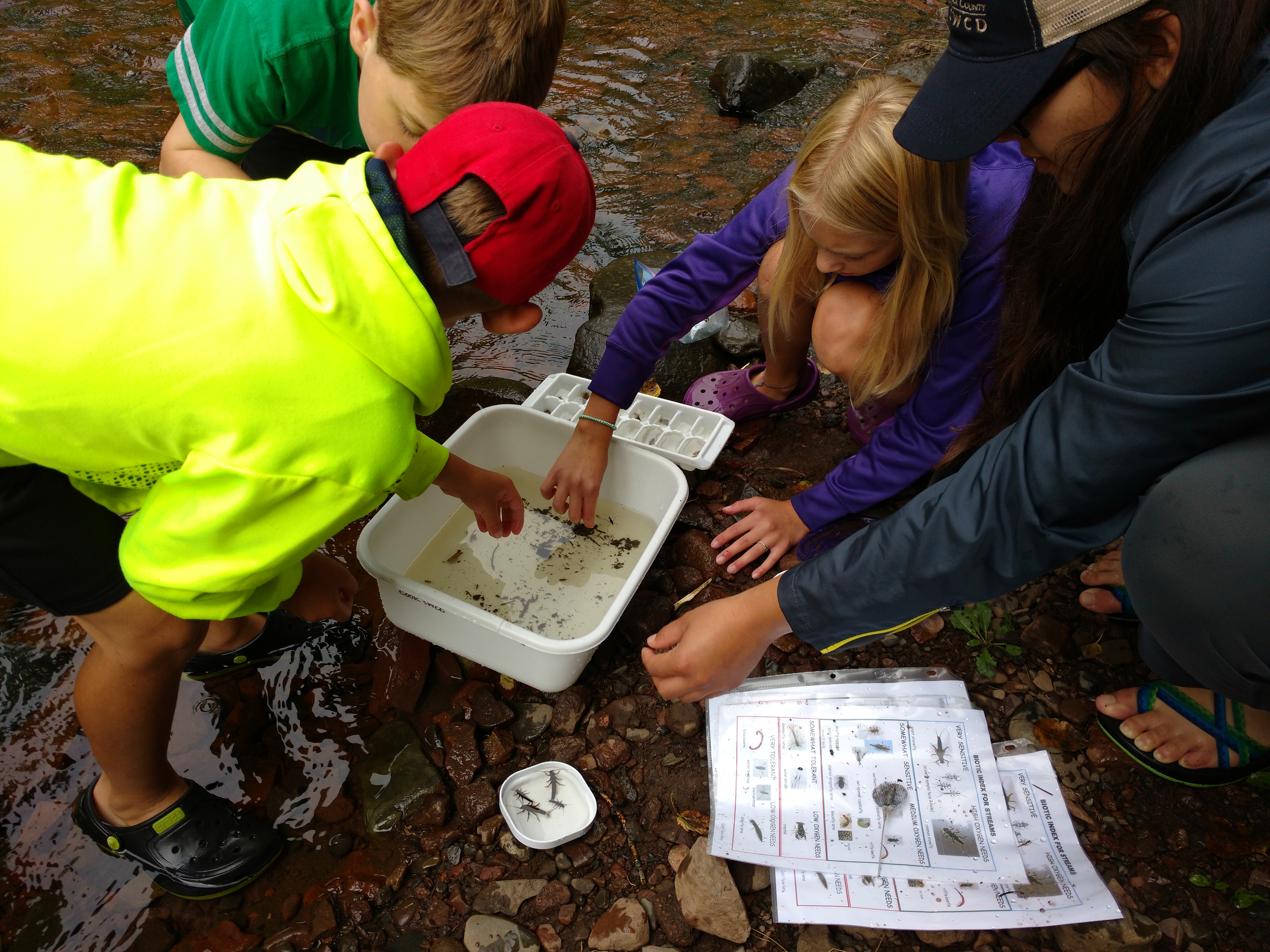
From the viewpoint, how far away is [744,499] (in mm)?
1758

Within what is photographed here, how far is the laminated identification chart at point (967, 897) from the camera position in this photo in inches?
43.8

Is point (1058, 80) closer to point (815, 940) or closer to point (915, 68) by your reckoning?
point (815, 940)

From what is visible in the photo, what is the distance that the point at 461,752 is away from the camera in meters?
1.36

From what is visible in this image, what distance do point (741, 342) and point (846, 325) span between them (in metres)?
0.74

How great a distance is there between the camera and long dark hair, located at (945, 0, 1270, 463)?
81 centimetres

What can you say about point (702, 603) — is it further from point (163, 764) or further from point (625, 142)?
point (625, 142)

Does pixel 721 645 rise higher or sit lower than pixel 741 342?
higher

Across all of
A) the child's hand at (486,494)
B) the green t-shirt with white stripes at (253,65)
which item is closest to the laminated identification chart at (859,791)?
the child's hand at (486,494)

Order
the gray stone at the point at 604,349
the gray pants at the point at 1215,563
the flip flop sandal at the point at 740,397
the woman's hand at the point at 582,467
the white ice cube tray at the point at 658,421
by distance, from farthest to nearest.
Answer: the gray stone at the point at 604,349, the flip flop sandal at the point at 740,397, the white ice cube tray at the point at 658,421, the woman's hand at the point at 582,467, the gray pants at the point at 1215,563

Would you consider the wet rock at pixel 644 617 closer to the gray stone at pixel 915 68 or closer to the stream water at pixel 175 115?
the stream water at pixel 175 115

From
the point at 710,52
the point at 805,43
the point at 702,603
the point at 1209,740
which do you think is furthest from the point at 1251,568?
the point at 805,43

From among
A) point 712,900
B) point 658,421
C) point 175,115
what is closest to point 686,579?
point 658,421

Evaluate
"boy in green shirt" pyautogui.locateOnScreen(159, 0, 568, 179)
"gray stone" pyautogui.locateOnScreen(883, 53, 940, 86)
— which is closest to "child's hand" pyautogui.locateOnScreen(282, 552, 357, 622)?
"boy in green shirt" pyautogui.locateOnScreen(159, 0, 568, 179)

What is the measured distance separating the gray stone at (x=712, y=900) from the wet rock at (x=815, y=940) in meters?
0.09
